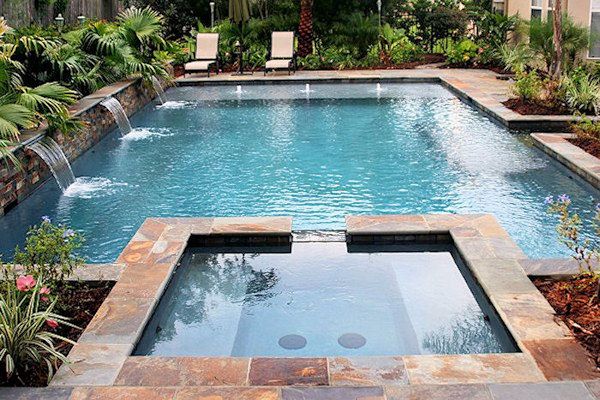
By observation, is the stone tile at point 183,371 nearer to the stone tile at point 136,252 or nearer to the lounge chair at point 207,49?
the stone tile at point 136,252

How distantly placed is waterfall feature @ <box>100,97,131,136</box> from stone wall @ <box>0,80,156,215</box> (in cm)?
11

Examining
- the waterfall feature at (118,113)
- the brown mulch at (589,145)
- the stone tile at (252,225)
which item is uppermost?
the waterfall feature at (118,113)

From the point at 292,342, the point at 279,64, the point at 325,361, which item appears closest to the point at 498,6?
the point at 279,64

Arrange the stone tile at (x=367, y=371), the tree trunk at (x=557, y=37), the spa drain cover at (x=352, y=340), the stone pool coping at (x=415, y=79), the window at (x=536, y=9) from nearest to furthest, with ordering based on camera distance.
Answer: the stone tile at (x=367, y=371)
the spa drain cover at (x=352, y=340)
the tree trunk at (x=557, y=37)
the stone pool coping at (x=415, y=79)
the window at (x=536, y=9)

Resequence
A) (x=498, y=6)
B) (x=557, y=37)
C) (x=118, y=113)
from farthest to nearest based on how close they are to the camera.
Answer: (x=498, y=6), (x=557, y=37), (x=118, y=113)

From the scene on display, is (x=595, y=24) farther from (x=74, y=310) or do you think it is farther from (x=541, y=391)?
(x=74, y=310)

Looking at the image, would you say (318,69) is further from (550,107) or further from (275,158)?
(275,158)

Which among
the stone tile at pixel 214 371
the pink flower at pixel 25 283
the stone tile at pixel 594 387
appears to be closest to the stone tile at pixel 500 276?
the stone tile at pixel 594 387

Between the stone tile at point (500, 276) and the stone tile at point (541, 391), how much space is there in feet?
4.10

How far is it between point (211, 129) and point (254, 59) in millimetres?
6398

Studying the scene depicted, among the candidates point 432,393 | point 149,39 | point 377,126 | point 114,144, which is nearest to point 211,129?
point 114,144

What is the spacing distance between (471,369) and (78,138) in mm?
7445

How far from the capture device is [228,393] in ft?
12.8

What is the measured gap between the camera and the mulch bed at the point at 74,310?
13.5 ft
